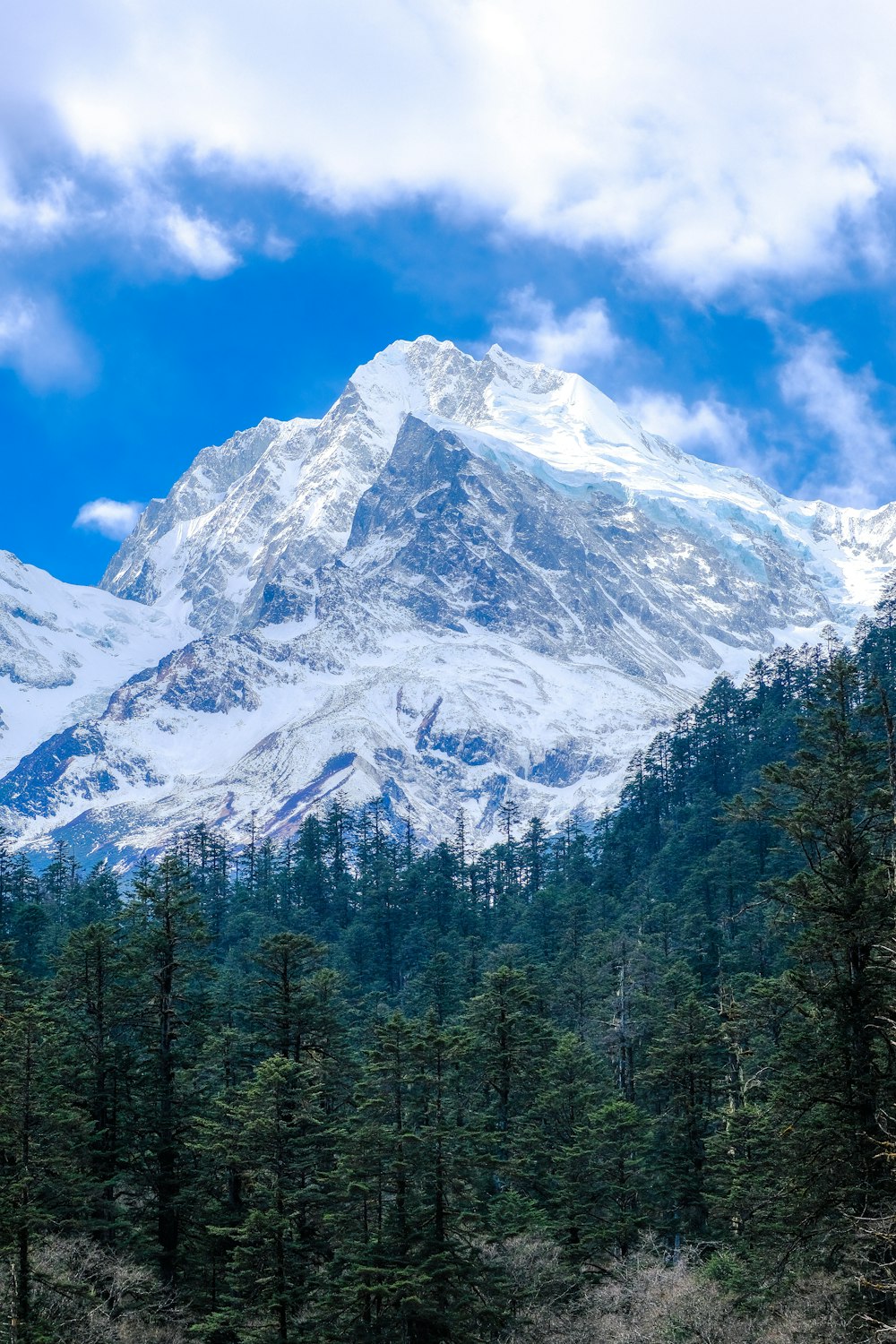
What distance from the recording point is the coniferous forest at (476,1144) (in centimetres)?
2788

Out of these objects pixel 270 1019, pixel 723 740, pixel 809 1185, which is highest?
pixel 723 740

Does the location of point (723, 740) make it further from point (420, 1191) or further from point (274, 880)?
point (420, 1191)

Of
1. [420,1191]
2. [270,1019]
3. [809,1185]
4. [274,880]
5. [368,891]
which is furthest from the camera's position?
[274,880]

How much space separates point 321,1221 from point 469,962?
50195 mm

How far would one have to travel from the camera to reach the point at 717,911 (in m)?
95.0

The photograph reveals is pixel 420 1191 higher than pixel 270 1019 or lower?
lower

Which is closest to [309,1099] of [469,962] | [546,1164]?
[546,1164]

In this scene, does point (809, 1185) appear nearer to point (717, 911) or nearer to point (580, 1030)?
point (580, 1030)

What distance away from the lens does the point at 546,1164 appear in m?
51.8

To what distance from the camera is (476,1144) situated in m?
42.8

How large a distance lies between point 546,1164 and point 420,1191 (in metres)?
16.6

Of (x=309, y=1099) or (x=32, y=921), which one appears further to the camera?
(x=32, y=921)

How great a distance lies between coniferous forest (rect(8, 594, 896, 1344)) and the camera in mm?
27875

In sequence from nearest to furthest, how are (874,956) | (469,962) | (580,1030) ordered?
(874,956) → (580,1030) → (469,962)
